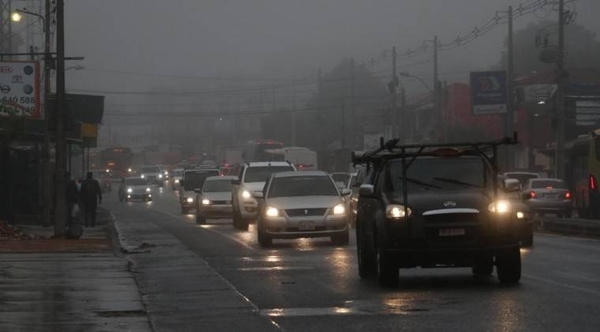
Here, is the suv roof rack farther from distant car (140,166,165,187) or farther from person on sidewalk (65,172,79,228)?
distant car (140,166,165,187)

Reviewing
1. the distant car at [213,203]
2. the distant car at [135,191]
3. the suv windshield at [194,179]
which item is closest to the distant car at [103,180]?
the distant car at [135,191]

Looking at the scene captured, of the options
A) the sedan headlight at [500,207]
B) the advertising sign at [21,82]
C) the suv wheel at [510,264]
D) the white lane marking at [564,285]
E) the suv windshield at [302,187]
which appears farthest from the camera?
the advertising sign at [21,82]

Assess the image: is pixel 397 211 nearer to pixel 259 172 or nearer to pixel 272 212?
pixel 272 212

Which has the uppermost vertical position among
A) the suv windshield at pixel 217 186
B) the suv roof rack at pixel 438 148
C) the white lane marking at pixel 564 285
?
the suv roof rack at pixel 438 148

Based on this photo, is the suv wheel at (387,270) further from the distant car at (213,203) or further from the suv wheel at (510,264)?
the distant car at (213,203)

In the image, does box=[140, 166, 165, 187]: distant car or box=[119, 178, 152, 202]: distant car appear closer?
box=[119, 178, 152, 202]: distant car

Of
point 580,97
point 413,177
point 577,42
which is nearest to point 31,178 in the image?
point 413,177

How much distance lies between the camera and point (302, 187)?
96.0 feet

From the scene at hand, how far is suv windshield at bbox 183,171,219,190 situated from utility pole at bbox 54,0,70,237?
25.0 metres

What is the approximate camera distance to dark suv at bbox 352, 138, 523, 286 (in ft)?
54.0

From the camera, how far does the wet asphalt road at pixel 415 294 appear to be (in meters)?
12.9

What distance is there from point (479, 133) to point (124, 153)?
4586 cm

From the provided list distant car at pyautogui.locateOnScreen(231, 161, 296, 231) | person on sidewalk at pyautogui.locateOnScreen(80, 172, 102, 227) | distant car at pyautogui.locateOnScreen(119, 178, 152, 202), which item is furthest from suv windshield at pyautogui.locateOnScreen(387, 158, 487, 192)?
distant car at pyautogui.locateOnScreen(119, 178, 152, 202)

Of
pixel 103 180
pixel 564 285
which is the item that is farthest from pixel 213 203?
pixel 103 180
